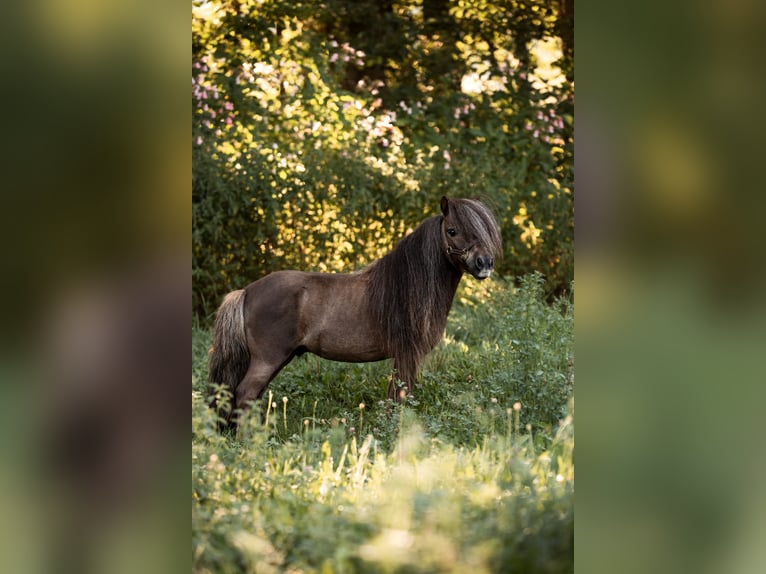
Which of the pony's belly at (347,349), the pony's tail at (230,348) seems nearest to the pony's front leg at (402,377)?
the pony's belly at (347,349)

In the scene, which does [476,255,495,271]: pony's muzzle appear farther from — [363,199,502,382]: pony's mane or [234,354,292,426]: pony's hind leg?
[234,354,292,426]: pony's hind leg

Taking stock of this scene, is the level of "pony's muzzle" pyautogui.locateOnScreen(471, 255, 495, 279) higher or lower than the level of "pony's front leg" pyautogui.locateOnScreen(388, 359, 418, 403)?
higher

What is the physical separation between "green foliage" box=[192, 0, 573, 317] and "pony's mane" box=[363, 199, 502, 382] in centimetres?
296

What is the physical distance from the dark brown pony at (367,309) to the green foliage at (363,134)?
Result: 109 inches

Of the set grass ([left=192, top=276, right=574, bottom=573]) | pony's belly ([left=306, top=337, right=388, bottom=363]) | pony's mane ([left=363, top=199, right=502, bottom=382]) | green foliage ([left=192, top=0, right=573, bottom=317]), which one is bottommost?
grass ([left=192, top=276, right=574, bottom=573])

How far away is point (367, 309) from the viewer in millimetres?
A: 4445

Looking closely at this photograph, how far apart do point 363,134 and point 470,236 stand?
137 inches

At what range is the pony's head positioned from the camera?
4.25m
